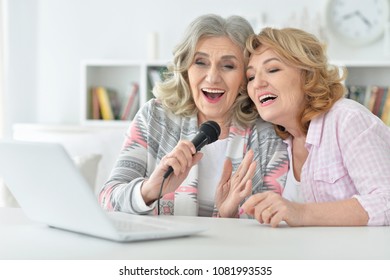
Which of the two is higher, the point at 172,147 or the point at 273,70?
the point at 273,70

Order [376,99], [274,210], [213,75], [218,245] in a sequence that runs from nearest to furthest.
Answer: [218,245] < [274,210] < [213,75] < [376,99]

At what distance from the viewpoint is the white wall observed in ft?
15.3

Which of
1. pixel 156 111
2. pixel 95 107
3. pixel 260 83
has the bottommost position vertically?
pixel 95 107

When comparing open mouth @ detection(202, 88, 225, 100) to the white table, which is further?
open mouth @ detection(202, 88, 225, 100)

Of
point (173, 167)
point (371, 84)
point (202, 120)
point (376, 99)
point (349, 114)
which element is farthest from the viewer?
point (371, 84)

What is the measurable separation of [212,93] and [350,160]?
0.57 metres

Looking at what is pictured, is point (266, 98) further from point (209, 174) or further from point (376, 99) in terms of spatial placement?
point (376, 99)

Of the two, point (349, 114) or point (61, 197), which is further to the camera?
point (349, 114)

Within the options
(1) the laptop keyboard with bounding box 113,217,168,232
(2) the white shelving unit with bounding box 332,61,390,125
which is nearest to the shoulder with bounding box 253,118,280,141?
(1) the laptop keyboard with bounding box 113,217,168,232

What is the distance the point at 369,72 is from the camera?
4609 mm

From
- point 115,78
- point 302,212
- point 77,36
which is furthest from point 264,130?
point 77,36

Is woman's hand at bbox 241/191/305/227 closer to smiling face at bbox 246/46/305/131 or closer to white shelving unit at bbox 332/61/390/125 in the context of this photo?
smiling face at bbox 246/46/305/131

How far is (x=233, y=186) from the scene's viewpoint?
75.0 inches

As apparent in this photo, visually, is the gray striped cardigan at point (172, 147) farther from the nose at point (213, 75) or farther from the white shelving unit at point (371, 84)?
the white shelving unit at point (371, 84)
